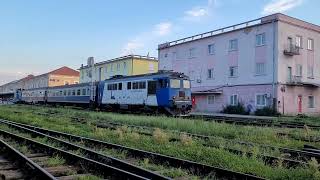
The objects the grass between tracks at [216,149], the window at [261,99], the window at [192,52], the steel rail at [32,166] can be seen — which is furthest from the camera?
the window at [192,52]

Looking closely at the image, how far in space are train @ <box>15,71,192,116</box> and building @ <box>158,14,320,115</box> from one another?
1142cm

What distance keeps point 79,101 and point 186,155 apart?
3254cm

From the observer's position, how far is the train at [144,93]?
1026 inches

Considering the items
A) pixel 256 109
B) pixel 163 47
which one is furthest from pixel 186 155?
pixel 163 47

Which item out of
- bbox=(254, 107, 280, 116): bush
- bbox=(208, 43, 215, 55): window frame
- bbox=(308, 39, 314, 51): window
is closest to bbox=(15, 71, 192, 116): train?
bbox=(254, 107, 280, 116): bush

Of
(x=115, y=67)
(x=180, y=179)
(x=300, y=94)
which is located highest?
(x=115, y=67)

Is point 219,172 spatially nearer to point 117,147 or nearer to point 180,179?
point 180,179

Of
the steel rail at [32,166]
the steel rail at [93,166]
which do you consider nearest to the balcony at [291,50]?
the steel rail at [93,166]

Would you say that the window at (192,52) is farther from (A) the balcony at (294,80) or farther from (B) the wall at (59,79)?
(B) the wall at (59,79)

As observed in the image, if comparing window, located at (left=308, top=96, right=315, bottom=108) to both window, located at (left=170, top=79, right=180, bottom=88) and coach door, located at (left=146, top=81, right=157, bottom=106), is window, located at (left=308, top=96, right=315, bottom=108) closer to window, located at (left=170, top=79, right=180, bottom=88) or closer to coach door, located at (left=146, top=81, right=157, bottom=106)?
window, located at (left=170, top=79, right=180, bottom=88)

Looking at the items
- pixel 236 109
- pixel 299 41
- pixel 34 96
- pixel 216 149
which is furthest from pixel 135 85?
pixel 34 96

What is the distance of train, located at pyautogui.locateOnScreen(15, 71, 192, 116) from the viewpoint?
26062 millimetres

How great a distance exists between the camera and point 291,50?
1431 inches

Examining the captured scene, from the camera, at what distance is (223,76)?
1617 inches
